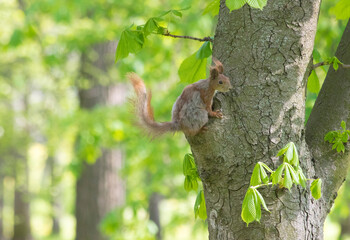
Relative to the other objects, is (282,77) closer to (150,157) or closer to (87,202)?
(150,157)

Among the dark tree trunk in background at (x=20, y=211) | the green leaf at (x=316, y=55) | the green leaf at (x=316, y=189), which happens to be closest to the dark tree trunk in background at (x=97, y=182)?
the green leaf at (x=316, y=55)

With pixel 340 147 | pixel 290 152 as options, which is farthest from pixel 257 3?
pixel 340 147

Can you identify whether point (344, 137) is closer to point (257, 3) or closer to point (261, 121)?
point (261, 121)

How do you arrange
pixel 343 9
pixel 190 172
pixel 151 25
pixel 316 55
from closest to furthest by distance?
1. pixel 151 25
2. pixel 190 172
3. pixel 316 55
4. pixel 343 9

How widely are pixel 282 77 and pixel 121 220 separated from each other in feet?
13.5

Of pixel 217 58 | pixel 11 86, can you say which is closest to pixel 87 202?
pixel 217 58

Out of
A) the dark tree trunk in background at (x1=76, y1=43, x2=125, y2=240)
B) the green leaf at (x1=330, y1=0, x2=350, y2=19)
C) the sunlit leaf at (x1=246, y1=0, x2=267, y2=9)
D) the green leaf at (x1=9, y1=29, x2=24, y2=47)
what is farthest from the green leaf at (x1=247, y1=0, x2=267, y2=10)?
the dark tree trunk in background at (x1=76, y1=43, x2=125, y2=240)

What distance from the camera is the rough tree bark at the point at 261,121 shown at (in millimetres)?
1433

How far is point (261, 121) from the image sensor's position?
1441 mm

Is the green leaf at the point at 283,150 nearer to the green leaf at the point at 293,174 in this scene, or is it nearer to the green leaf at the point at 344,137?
the green leaf at the point at 293,174

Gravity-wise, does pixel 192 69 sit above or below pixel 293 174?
above

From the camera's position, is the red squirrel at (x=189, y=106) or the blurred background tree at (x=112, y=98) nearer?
the red squirrel at (x=189, y=106)

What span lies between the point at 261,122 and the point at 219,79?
0.71ft

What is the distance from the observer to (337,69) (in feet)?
5.47
